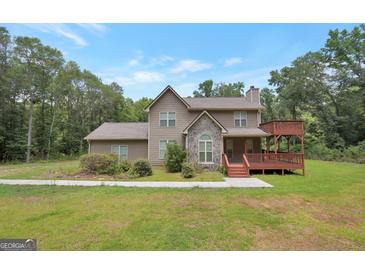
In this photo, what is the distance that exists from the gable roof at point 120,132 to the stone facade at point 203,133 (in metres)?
4.79

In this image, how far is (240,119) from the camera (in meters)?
18.3

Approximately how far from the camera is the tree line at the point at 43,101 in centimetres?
2642

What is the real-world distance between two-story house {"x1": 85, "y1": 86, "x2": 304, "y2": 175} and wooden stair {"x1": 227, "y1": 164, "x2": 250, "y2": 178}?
4.87ft

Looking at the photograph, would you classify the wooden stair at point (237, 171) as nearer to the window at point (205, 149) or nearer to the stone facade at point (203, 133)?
the stone facade at point (203, 133)

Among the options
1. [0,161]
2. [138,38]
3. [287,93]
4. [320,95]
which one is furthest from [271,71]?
[0,161]

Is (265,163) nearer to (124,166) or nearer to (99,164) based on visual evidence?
(124,166)

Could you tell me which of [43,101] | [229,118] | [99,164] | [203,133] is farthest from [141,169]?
[43,101]

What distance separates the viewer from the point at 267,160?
49.5 feet

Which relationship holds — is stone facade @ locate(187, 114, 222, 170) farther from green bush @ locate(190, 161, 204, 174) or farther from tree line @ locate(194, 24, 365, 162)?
tree line @ locate(194, 24, 365, 162)

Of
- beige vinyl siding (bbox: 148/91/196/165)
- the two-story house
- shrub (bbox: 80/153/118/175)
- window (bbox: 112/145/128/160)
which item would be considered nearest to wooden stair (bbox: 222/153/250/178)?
the two-story house

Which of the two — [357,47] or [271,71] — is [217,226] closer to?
[357,47]

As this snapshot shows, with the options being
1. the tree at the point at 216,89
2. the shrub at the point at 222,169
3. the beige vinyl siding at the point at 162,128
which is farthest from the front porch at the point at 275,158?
the tree at the point at 216,89

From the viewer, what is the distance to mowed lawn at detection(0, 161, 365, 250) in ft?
15.0

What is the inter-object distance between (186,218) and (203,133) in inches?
404
